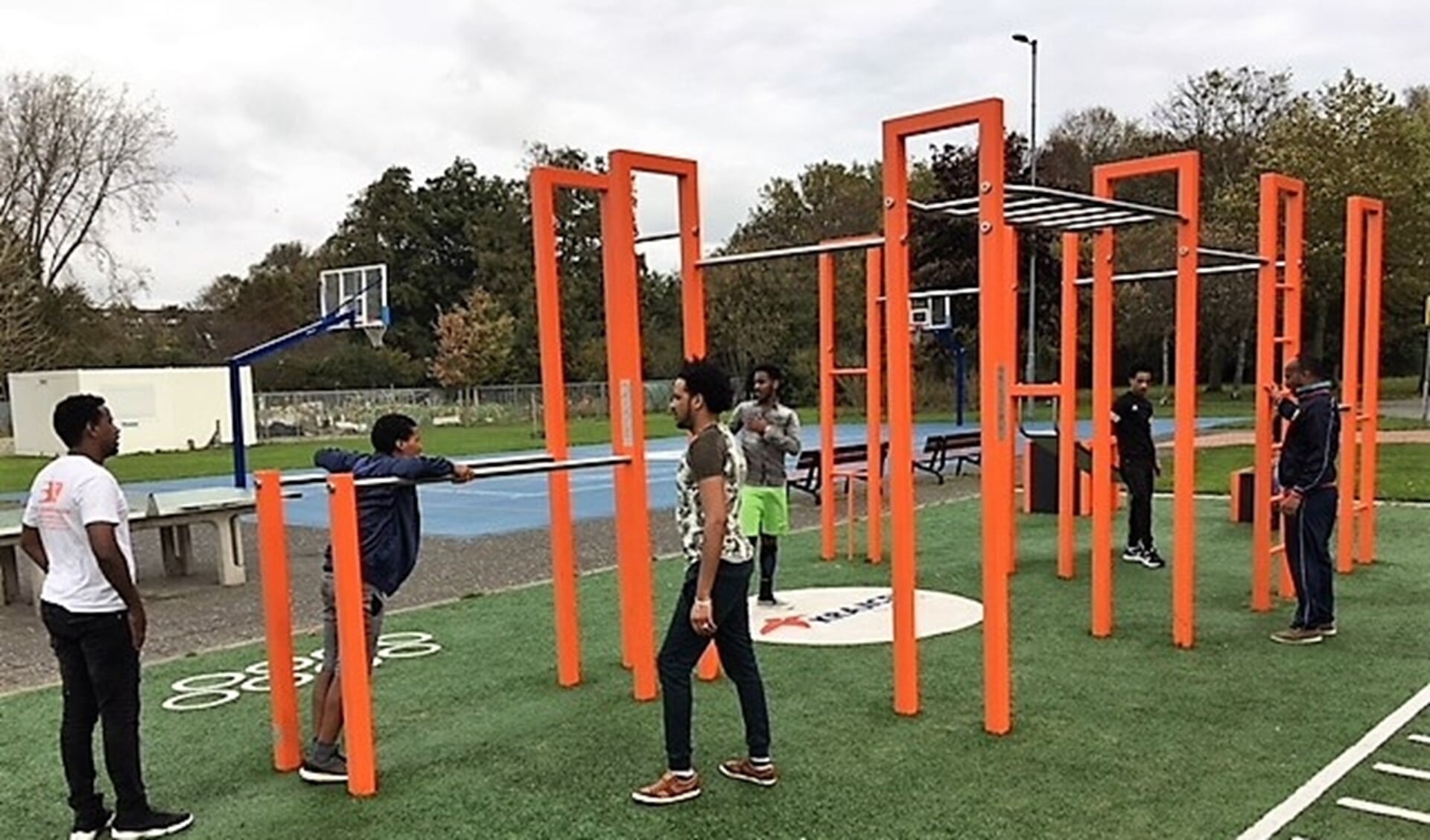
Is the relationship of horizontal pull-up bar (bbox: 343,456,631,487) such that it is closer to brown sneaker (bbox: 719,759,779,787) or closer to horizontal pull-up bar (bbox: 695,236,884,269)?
horizontal pull-up bar (bbox: 695,236,884,269)

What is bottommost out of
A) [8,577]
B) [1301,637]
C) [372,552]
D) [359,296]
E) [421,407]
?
[1301,637]

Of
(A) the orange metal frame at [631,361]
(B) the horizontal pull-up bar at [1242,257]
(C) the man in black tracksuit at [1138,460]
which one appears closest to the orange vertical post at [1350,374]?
(B) the horizontal pull-up bar at [1242,257]

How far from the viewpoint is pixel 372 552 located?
16.0 ft

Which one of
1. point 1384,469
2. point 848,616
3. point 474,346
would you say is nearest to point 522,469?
point 848,616

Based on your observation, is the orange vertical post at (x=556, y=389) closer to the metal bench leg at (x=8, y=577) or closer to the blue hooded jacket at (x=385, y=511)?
the blue hooded jacket at (x=385, y=511)

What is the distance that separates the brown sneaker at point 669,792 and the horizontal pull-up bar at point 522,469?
142 cm

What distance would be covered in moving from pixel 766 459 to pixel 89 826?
4.62 meters

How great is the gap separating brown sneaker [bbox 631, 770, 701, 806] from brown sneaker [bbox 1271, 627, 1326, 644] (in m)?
3.98

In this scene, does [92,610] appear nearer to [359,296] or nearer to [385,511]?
[385,511]

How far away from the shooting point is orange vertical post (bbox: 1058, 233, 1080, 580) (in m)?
7.89

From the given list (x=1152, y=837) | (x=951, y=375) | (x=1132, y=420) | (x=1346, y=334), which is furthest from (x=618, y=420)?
(x=951, y=375)

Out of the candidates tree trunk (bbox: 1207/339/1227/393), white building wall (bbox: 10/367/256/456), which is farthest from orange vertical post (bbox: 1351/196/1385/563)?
tree trunk (bbox: 1207/339/1227/393)

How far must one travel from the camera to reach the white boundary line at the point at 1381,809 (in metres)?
4.11

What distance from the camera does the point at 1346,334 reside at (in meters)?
8.65
